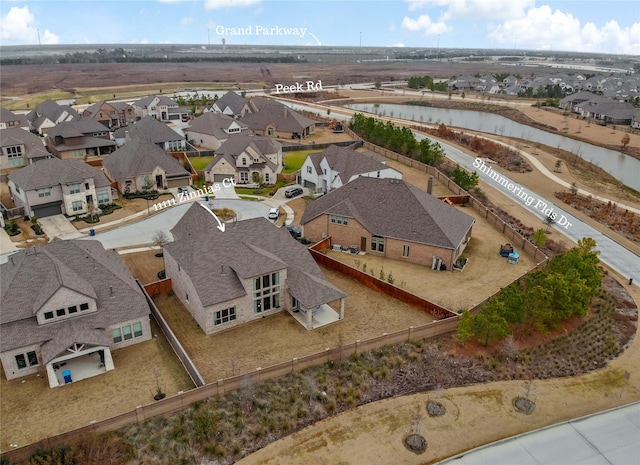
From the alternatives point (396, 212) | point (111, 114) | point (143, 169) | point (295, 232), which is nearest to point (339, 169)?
point (295, 232)

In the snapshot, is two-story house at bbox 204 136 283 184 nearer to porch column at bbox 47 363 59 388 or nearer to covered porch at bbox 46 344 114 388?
covered porch at bbox 46 344 114 388

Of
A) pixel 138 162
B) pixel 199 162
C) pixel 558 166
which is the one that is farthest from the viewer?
pixel 558 166

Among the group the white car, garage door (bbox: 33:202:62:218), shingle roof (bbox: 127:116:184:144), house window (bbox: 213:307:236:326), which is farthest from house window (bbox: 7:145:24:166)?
house window (bbox: 213:307:236:326)

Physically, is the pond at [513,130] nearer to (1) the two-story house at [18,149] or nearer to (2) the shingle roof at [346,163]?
(2) the shingle roof at [346,163]

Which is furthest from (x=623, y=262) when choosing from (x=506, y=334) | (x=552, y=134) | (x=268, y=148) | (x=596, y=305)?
(x=552, y=134)

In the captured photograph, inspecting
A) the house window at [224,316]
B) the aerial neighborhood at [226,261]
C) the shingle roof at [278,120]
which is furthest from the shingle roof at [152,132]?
the house window at [224,316]

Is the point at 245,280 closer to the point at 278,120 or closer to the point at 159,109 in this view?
the point at 278,120
